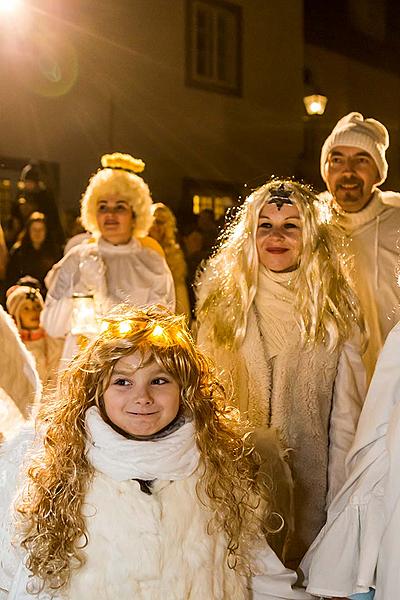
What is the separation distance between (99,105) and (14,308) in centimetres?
409

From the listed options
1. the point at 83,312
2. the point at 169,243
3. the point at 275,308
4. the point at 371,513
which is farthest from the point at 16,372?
the point at 169,243

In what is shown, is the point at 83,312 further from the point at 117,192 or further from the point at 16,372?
the point at 117,192

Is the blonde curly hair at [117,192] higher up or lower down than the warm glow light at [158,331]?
higher up

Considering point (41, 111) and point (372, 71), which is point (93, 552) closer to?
point (41, 111)

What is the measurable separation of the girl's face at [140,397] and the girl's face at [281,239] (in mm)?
1230

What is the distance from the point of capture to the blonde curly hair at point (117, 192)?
234 inches

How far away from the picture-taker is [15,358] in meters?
4.21

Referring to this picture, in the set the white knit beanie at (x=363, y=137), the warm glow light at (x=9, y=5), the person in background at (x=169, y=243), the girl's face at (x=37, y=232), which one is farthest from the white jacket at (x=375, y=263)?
the warm glow light at (x=9, y=5)

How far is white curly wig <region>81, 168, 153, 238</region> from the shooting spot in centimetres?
595

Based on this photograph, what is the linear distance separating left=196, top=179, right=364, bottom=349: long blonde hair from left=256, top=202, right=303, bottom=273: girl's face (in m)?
0.03

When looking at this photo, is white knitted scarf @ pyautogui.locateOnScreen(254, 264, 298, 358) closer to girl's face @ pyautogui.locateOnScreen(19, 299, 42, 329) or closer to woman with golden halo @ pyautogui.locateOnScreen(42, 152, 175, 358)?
woman with golden halo @ pyautogui.locateOnScreen(42, 152, 175, 358)

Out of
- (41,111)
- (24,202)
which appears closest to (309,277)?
(24,202)

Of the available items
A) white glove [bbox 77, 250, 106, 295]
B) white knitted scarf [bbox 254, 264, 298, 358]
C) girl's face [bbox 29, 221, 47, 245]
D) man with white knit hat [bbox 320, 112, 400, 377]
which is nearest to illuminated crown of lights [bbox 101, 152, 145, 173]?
white glove [bbox 77, 250, 106, 295]

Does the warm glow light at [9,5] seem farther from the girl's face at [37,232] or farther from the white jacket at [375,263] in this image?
the white jacket at [375,263]
